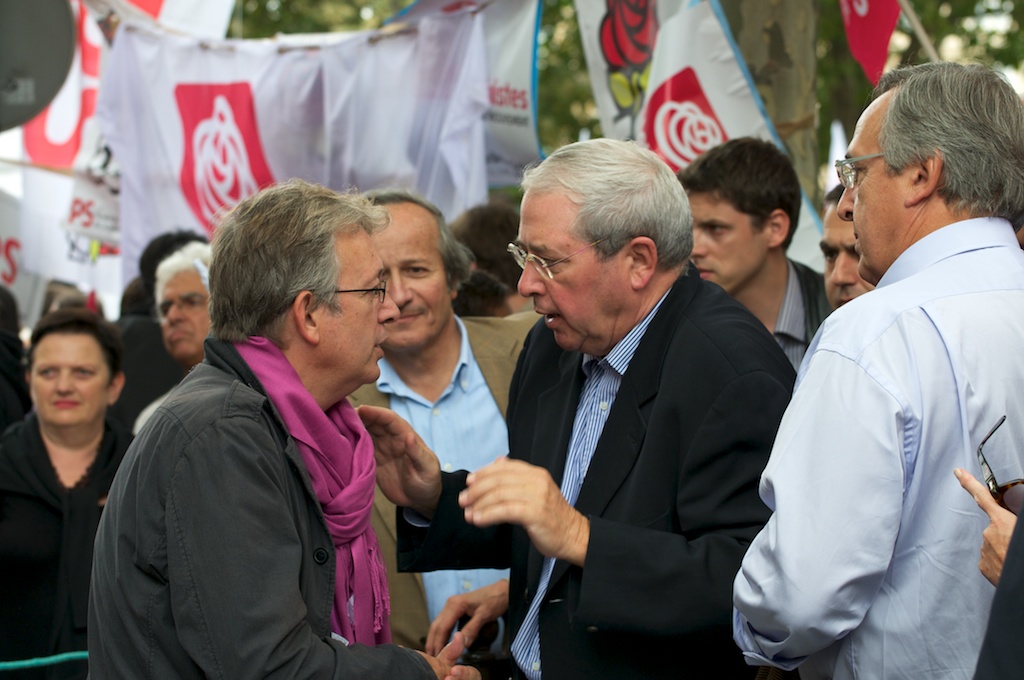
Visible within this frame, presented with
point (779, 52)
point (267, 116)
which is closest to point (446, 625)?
point (779, 52)

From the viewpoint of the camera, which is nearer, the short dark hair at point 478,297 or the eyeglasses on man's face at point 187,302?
the short dark hair at point 478,297

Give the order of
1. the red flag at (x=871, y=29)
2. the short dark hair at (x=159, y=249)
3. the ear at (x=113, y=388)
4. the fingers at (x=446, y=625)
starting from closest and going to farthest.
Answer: the fingers at (x=446, y=625) → the red flag at (x=871, y=29) → the ear at (x=113, y=388) → the short dark hair at (x=159, y=249)

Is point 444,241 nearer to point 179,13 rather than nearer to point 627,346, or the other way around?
point 627,346

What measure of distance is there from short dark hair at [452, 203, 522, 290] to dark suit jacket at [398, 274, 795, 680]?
2.67 metres

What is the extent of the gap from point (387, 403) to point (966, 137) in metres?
2.24

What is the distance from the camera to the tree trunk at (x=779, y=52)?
5.75 metres

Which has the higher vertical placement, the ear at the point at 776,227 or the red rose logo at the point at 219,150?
the red rose logo at the point at 219,150

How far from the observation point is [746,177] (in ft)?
14.8

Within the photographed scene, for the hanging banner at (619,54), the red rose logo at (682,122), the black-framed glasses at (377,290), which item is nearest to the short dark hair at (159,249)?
the hanging banner at (619,54)

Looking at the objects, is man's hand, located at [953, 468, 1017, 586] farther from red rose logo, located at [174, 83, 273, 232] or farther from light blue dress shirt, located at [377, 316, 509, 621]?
red rose logo, located at [174, 83, 273, 232]

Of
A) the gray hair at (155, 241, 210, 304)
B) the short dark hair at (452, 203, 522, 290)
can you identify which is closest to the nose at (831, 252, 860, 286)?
the short dark hair at (452, 203, 522, 290)

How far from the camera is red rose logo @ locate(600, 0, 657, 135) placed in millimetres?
5755

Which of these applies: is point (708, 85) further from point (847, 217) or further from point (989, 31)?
point (989, 31)

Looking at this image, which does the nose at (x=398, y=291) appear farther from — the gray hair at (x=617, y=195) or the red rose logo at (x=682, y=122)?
the red rose logo at (x=682, y=122)
